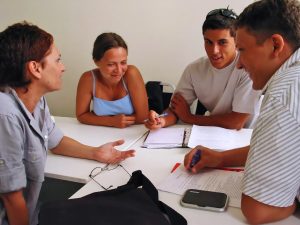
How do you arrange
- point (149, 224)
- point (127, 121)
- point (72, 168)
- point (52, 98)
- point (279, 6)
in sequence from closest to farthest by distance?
point (149, 224)
point (279, 6)
point (72, 168)
point (127, 121)
point (52, 98)

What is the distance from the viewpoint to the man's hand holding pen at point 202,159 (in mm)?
1250

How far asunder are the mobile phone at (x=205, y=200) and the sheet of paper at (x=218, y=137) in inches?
17.7

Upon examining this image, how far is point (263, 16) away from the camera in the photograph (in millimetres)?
951

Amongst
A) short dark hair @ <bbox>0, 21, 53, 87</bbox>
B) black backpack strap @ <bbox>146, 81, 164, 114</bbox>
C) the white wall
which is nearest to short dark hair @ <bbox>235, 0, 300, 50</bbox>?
short dark hair @ <bbox>0, 21, 53, 87</bbox>

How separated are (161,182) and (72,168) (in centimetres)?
46

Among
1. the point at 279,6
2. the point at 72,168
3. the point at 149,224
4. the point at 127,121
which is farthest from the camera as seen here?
the point at 127,121

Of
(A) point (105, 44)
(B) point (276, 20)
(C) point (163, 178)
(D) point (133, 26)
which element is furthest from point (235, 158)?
(D) point (133, 26)

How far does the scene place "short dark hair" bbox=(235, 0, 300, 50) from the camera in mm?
923

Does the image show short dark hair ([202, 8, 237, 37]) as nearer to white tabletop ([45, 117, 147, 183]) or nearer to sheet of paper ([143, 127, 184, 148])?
sheet of paper ([143, 127, 184, 148])

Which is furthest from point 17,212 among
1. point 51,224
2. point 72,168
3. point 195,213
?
point 195,213

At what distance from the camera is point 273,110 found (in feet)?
2.69

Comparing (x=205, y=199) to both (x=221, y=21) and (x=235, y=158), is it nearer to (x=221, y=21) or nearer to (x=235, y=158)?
(x=235, y=158)

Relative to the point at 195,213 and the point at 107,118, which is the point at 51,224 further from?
the point at 107,118

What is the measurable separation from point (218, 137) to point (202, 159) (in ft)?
1.24
